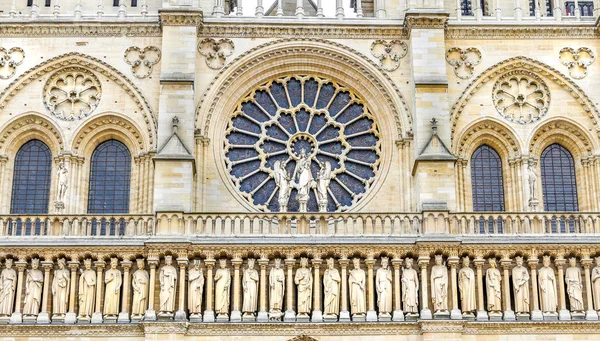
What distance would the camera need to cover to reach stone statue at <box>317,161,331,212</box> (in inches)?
1053

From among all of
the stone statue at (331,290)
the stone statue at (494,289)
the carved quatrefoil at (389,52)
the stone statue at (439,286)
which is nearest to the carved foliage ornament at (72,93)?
the carved quatrefoil at (389,52)

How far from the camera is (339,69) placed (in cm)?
2875

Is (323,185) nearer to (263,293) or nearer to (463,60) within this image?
(263,293)

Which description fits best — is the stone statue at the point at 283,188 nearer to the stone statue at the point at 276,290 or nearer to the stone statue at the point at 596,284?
the stone statue at the point at 276,290

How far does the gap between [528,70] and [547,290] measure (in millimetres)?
6267

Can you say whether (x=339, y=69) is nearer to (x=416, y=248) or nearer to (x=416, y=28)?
(x=416, y=28)

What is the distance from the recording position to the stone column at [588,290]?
25.2 meters

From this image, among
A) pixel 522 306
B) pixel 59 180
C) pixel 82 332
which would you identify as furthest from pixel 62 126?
pixel 522 306

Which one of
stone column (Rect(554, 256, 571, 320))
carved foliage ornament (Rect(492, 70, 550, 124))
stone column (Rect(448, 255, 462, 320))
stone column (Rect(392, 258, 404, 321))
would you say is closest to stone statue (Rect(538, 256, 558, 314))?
stone column (Rect(554, 256, 571, 320))

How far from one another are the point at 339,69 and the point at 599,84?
6617 mm

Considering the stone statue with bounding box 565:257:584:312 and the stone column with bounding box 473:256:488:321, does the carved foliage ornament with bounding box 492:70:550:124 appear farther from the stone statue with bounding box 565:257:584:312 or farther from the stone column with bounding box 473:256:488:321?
the stone column with bounding box 473:256:488:321

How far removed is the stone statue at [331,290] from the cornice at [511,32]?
726 cm

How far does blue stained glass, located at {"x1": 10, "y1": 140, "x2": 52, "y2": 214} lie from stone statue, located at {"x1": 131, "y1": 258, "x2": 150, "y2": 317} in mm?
3680

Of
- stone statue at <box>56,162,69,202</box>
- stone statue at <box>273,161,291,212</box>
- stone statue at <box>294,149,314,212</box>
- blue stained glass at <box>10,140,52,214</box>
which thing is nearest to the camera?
stone statue at <box>294,149,314,212</box>
